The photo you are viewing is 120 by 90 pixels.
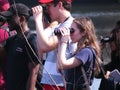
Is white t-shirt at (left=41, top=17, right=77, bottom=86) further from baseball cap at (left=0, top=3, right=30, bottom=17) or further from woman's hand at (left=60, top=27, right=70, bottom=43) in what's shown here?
baseball cap at (left=0, top=3, right=30, bottom=17)

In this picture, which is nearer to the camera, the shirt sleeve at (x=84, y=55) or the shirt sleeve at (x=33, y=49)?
the shirt sleeve at (x=84, y=55)

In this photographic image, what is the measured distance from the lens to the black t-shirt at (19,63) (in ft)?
15.8

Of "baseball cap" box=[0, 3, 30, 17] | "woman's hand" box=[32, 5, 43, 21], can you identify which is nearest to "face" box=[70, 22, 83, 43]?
"woman's hand" box=[32, 5, 43, 21]

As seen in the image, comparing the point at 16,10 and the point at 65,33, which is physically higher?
the point at 65,33

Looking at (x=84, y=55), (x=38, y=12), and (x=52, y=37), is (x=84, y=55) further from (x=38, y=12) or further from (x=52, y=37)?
(x=38, y=12)

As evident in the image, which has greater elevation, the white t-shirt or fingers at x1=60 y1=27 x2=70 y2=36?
fingers at x1=60 y1=27 x2=70 y2=36

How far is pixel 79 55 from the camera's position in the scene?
4.11 m

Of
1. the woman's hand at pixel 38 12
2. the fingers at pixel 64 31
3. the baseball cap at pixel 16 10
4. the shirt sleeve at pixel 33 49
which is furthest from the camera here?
the baseball cap at pixel 16 10

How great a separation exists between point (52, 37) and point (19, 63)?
0.62 metres

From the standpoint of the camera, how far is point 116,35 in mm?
5223

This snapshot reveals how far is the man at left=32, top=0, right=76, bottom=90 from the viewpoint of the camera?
169 inches

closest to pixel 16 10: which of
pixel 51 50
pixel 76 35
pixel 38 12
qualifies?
pixel 38 12

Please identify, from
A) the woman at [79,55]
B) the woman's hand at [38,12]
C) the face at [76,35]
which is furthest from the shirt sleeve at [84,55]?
the woman's hand at [38,12]

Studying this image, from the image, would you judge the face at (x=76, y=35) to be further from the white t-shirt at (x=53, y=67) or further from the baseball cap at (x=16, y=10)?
the baseball cap at (x=16, y=10)
